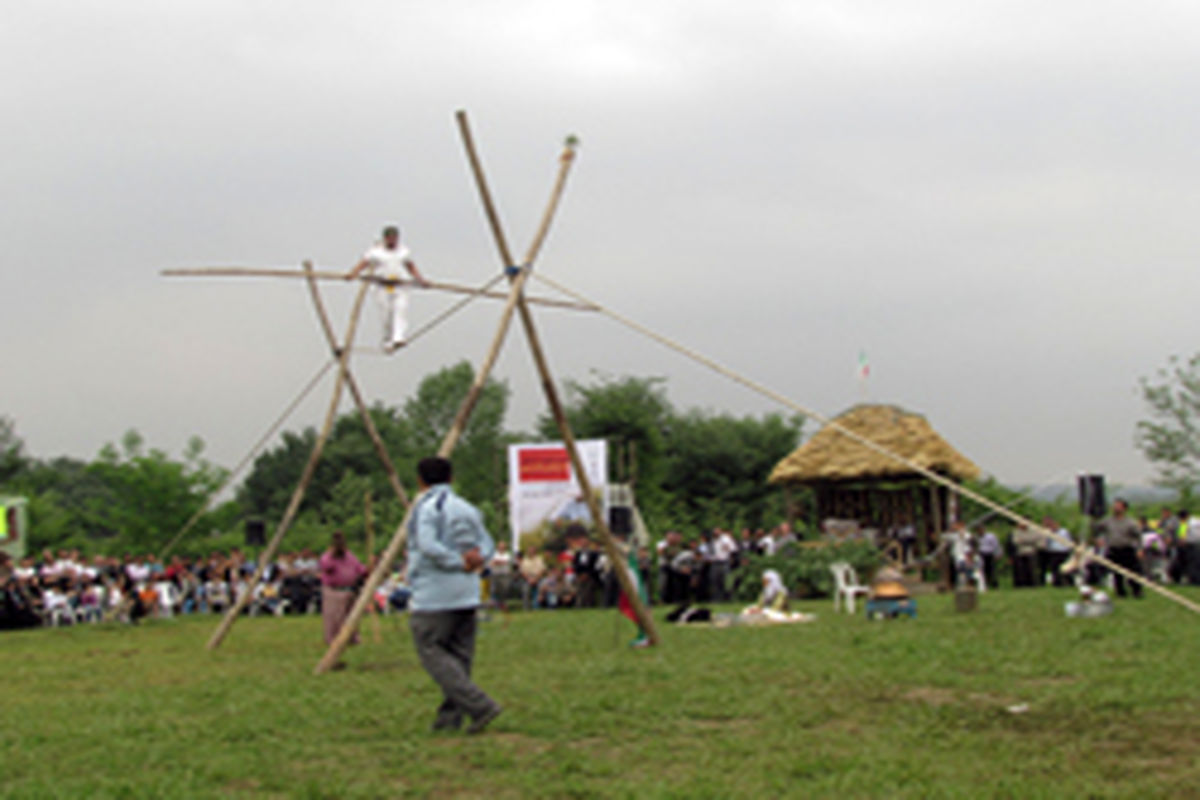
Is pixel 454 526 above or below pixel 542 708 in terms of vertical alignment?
above

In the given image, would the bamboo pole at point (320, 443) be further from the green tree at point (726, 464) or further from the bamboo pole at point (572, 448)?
the green tree at point (726, 464)

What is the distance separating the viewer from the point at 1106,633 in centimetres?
1195

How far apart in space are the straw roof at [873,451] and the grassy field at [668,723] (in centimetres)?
1245

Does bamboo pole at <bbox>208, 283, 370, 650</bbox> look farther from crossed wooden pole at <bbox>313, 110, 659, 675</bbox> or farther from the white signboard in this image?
the white signboard

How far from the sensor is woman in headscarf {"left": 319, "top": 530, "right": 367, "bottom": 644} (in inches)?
518

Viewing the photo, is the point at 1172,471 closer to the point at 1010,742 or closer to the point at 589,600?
the point at 589,600

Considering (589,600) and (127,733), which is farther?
(589,600)

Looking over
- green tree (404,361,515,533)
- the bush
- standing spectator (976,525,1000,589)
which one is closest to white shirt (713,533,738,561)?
the bush

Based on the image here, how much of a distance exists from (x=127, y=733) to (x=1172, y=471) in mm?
35089

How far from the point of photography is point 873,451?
2547 centimetres

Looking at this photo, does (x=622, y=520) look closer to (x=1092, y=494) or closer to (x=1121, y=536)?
(x=1121, y=536)

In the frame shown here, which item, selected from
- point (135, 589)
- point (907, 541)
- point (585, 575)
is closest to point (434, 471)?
point (135, 589)

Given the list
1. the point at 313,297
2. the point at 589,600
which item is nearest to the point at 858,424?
the point at 589,600

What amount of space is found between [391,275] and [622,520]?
3.82 meters
